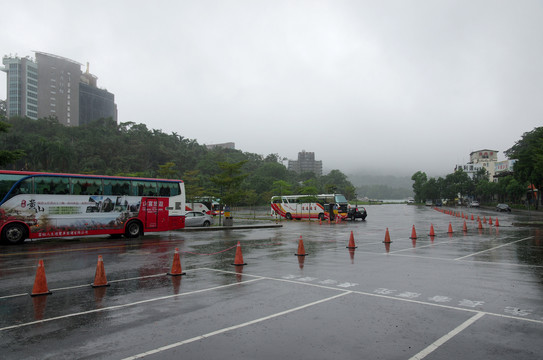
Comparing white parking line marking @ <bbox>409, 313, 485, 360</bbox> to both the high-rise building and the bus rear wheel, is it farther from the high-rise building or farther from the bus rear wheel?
the high-rise building

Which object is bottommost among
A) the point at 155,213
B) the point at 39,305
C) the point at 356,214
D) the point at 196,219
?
the point at 39,305

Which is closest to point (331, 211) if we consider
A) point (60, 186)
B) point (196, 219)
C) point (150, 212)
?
point (196, 219)

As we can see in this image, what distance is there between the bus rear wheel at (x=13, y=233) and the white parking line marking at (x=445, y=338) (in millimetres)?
19090

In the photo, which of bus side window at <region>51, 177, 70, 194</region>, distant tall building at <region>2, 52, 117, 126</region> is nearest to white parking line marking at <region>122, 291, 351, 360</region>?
bus side window at <region>51, 177, 70, 194</region>

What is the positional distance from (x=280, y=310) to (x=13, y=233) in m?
16.4

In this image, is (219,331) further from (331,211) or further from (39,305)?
(331,211)

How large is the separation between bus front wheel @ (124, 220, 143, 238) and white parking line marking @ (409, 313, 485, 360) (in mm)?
19251

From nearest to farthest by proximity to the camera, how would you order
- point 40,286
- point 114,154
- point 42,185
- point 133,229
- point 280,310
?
point 280,310 → point 40,286 → point 42,185 → point 133,229 → point 114,154

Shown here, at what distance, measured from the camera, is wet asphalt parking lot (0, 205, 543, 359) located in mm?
5246

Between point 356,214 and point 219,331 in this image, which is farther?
point 356,214

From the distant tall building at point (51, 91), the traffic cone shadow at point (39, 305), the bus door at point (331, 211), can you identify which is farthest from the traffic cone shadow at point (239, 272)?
the distant tall building at point (51, 91)

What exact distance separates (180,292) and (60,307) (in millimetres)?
2367

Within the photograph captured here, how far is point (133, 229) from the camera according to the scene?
2227 cm

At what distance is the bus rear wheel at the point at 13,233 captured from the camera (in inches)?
705
